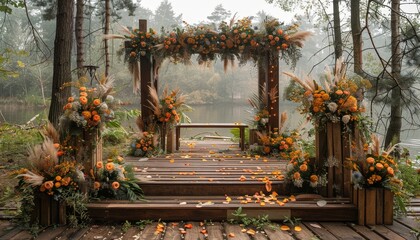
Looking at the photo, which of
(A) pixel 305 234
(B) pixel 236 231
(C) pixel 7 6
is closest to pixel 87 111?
(B) pixel 236 231

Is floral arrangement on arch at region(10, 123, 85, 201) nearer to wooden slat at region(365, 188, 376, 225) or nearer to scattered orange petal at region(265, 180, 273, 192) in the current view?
scattered orange petal at region(265, 180, 273, 192)

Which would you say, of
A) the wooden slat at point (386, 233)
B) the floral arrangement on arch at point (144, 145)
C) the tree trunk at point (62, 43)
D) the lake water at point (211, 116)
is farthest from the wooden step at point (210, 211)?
the lake water at point (211, 116)

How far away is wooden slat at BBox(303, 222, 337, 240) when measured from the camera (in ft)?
9.59

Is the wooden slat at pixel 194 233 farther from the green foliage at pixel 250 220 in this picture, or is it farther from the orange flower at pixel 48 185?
the orange flower at pixel 48 185

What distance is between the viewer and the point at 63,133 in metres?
3.47

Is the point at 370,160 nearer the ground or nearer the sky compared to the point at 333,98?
nearer the ground

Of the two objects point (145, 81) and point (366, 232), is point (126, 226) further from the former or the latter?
point (145, 81)

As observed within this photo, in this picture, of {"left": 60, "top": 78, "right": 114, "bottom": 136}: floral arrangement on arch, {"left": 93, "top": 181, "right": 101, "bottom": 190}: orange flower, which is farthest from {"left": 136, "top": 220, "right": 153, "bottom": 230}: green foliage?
{"left": 60, "top": 78, "right": 114, "bottom": 136}: floral arrangement on arch

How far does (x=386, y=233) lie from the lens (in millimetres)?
2969

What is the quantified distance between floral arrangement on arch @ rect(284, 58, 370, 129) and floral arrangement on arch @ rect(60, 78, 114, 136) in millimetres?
2029

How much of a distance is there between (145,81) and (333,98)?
3705 mm

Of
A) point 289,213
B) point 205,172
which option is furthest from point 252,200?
point 205,172

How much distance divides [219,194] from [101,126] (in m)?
1.46

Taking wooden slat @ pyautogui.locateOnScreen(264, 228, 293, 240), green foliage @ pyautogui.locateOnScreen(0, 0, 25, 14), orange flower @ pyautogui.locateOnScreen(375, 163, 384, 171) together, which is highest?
green foliage @ pyautogui.locateOnScreen(0, 0, 25, 14)
